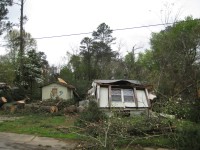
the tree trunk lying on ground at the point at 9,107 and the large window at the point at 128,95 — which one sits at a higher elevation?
the large window at the point at 128,95

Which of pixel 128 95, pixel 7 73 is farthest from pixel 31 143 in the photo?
pixel 7 73

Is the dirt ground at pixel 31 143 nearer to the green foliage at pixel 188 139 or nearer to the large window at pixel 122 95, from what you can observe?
the green foliage at pixel 188 139

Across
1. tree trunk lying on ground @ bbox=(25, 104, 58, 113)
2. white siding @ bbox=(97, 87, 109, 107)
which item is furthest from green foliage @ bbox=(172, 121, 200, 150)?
tree trunk lying on ground @ bbox=(25, 104, 58, 113)

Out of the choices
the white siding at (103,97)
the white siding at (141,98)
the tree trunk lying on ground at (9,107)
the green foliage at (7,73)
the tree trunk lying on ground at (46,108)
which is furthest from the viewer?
the green foliage at (7,73)

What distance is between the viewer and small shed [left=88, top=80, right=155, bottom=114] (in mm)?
18594

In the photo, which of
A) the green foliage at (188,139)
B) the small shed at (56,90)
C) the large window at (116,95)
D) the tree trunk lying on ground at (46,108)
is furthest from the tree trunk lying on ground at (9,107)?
the green foliage at (188,139)

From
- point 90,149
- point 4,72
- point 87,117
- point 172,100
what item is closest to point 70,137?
point 87,117

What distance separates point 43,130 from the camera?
13227 millimetres

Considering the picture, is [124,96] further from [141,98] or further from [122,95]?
[141,98]

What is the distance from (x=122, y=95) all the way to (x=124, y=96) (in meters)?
0.14

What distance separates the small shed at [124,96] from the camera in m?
18.6

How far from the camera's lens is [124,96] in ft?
63.5

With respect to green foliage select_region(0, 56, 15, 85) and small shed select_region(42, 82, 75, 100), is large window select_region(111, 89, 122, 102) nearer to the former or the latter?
small shed select_region(42, 82, 75, 100)

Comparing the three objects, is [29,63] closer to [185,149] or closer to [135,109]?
[135,109]
